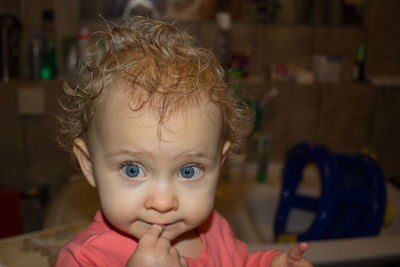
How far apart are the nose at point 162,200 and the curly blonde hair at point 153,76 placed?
0.11 m

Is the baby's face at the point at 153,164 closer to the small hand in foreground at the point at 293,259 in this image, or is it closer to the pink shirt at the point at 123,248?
the pink shirt at the point at 123,248

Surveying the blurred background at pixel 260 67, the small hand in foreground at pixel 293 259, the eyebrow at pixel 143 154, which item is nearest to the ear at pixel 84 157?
the eyebrow at pixel 143 154

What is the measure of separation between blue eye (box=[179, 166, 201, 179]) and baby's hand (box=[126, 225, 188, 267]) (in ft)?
0.31

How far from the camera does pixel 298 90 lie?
6.34ft

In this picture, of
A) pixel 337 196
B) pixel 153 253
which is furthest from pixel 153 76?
pixel 337 196

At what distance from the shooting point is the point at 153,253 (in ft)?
1.93

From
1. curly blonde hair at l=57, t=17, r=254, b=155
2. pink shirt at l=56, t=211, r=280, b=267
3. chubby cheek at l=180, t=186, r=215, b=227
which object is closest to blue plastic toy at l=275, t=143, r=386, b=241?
pink shirt at l=56, t=211, r=280, b=267

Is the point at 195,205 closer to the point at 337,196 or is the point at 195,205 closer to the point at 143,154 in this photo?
the point at 143,154

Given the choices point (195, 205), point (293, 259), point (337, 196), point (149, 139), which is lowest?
point (337, 196)

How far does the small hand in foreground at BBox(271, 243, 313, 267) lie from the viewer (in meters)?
0.72

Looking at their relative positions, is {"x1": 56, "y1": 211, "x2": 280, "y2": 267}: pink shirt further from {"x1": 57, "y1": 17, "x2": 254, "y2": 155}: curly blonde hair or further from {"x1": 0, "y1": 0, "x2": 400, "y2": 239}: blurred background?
{"x1": 0, "y1": 0, "x2": 400, "y2": 239}: blurred background

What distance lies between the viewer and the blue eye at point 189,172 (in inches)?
24.7

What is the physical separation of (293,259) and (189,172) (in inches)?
10.7

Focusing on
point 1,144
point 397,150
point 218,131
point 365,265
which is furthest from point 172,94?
point 397,150
